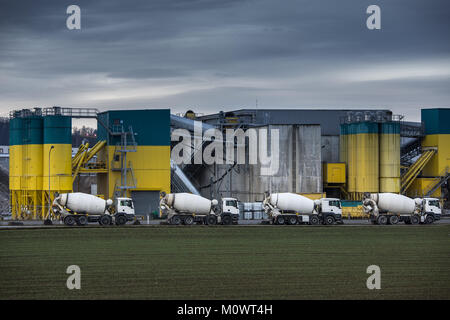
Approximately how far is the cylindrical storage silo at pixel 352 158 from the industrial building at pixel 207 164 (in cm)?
11

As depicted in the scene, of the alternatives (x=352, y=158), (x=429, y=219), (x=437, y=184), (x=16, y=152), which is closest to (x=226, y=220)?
(x=429, y=219)

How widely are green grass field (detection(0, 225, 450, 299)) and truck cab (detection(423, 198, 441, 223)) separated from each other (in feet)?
48.2

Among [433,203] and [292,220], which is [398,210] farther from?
[292,220]

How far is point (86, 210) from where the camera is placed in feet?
204

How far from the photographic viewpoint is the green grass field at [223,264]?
24.4 metres

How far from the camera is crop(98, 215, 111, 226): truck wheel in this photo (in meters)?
62.2

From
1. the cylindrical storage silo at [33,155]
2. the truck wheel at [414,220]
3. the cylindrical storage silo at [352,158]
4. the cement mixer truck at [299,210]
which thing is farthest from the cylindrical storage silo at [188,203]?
the cylindrical storage silo at [352,158]

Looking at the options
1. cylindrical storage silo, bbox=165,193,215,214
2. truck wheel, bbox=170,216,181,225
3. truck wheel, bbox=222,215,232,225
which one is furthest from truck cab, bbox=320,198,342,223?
truck wheel, bbox=170,216,181,225

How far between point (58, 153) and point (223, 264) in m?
45.9
